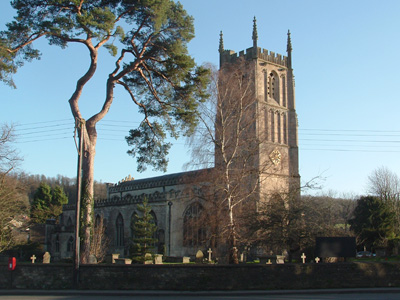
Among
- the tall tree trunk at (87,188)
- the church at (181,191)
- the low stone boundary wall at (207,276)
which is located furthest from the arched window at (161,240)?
the low stone boundary wall at (207,276)

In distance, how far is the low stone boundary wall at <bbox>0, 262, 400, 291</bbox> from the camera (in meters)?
16.4

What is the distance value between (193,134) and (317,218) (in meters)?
8.63

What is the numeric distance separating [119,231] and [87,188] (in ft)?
97.1

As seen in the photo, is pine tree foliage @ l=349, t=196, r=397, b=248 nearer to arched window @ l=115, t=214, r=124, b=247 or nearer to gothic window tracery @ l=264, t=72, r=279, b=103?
gothic window tracery @ l=264, t=72, r=279, b=103

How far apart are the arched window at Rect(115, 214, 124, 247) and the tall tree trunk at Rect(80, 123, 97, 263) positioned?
93.7ft

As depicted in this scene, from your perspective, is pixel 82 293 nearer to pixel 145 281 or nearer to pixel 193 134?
pixel 145 281

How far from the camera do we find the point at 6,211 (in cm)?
2739

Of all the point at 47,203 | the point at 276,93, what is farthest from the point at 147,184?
the point at 47,203

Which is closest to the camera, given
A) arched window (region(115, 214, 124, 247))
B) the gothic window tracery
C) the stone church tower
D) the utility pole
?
the utility pole

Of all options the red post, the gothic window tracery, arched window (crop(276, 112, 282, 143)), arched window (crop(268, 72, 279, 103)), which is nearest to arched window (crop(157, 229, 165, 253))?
arched window (crop(276, 112, 282, 143))

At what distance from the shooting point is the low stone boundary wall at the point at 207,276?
53.9 feet

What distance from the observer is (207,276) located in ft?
53.9

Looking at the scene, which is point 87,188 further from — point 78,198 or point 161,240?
point 161,240

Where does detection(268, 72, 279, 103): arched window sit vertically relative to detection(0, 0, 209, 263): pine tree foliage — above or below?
above
